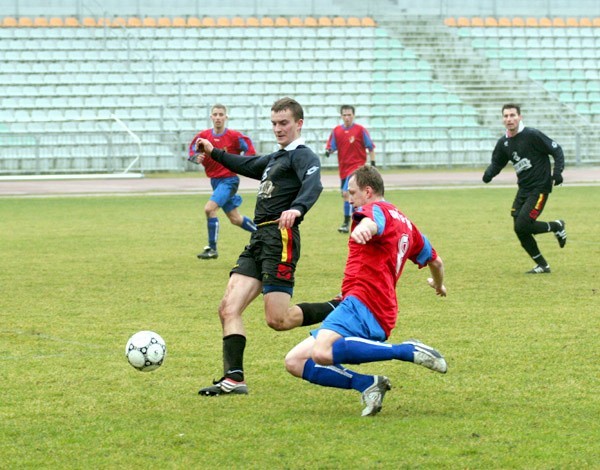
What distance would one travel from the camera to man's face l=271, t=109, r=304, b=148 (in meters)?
7.28

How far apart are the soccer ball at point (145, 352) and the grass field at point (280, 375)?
0.17 m

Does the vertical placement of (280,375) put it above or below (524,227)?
below

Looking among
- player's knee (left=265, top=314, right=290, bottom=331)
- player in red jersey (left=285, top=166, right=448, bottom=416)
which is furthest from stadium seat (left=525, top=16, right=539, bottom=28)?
player in red jersey (left=285, top=166, right=448, bottom=416)

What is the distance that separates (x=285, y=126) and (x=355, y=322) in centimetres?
161

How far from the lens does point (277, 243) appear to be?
23.8 ft

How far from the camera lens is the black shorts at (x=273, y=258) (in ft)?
23.7

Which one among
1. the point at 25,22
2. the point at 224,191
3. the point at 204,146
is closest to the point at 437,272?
the point at 204,146

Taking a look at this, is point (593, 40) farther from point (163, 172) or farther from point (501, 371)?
point (501, 371)

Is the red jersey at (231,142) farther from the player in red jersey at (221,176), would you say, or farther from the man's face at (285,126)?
the man's face at (285,126)

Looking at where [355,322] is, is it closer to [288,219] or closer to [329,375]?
[329,375]

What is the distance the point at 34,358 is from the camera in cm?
801

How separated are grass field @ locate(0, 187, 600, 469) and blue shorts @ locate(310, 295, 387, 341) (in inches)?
18.7

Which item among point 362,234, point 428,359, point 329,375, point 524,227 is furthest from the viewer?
point 524,227

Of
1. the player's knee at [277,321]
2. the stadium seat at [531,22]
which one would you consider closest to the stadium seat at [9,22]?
the stadium seat at [531,22]
